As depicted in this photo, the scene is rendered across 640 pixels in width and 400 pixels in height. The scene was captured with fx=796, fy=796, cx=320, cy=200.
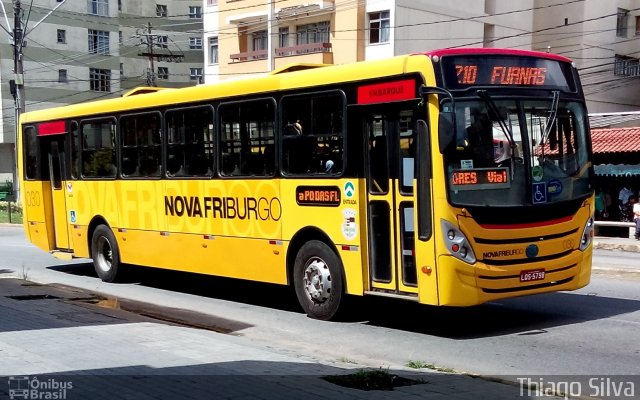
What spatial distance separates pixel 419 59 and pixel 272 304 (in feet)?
16.5

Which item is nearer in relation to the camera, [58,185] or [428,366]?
[428,366]

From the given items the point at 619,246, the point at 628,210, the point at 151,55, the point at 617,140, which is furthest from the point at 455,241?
the point at 151,55

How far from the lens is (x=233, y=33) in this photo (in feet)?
141

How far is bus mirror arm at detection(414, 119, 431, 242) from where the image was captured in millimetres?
9031

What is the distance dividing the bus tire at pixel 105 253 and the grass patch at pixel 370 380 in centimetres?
910

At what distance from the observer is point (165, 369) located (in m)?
7.07

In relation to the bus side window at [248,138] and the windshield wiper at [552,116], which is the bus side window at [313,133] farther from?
the windshield wiper at [552,116]

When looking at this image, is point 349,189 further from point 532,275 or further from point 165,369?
point 165,369

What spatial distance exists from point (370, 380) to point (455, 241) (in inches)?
105

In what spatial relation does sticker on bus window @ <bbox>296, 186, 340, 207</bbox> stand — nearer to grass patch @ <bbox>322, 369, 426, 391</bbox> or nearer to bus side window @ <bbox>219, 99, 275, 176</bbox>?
bus side window @ <bbox>219, 99, 275, 176</bbox>

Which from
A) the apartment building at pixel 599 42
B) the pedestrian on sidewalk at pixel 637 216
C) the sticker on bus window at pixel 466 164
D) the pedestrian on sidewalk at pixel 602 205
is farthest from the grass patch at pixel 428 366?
the apartment building at pixel 599 42

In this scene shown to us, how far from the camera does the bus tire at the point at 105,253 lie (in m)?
15.0

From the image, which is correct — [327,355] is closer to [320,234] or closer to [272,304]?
[320,234]

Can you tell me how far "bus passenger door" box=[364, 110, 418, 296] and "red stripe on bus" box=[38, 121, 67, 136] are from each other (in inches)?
336
